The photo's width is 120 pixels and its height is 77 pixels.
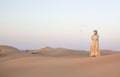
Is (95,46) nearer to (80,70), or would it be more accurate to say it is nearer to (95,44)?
(95,44)

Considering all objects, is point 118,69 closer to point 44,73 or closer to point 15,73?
point 44,73

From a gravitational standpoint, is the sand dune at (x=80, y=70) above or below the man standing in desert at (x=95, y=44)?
below

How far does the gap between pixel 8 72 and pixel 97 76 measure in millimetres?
4274

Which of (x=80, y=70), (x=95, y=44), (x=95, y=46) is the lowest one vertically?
(x=80, y=70)

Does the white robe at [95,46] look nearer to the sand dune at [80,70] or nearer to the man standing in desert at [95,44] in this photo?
the man standing in desert at [95,44]

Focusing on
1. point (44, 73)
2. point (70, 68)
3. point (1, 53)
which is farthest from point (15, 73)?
point (1, 53)

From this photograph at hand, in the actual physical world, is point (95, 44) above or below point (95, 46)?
above

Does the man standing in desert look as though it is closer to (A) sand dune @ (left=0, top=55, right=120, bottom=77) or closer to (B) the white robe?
(B) the white robe

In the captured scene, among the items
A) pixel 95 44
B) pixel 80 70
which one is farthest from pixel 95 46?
pixel 80 70

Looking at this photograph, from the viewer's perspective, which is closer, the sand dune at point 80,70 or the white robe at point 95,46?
the sand dune at point 80,70

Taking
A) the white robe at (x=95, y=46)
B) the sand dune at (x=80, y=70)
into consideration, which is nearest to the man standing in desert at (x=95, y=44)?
the white robe at (x=95, y=46)

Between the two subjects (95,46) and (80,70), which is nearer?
(80,70)

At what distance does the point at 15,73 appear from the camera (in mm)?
12430

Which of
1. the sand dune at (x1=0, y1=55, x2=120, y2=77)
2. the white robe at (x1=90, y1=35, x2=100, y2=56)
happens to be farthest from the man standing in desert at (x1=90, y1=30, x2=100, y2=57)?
the sand dune at (x1=0, y1=55, x2=120, y2=77)
